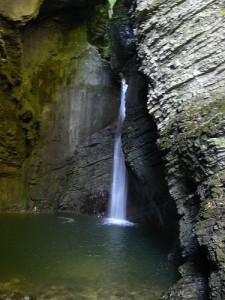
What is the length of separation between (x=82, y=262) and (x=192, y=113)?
15.3 ft

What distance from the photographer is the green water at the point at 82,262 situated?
766cm

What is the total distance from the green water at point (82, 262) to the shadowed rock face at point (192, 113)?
113 cm

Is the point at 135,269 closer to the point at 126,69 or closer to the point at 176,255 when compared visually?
the point at 176,255

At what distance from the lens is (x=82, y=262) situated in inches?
365

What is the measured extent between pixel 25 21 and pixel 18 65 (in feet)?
6.16

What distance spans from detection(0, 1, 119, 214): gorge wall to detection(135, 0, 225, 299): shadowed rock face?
6555 mm

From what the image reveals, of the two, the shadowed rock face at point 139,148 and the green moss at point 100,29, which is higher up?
the green moss at point 100,29

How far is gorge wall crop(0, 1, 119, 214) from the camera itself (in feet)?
53.6

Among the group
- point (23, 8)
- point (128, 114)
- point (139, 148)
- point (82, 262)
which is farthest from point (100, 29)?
point (82, 262)

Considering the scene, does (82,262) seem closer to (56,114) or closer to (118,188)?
(118,188)

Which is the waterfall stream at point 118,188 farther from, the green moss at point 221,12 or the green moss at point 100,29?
the green moss at point 221,12

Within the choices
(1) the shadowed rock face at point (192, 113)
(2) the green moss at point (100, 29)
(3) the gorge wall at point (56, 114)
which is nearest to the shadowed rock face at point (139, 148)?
(3) the gorge wall at point (56, 114)

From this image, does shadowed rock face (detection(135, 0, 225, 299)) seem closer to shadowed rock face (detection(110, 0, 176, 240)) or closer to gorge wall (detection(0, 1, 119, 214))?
shadowed rock face (detection(110, 0, 176, 240))

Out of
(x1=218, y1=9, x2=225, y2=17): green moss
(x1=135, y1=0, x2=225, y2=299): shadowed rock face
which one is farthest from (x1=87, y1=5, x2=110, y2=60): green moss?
(x1=218, y1=9, x2=225, y2=17): green moss
